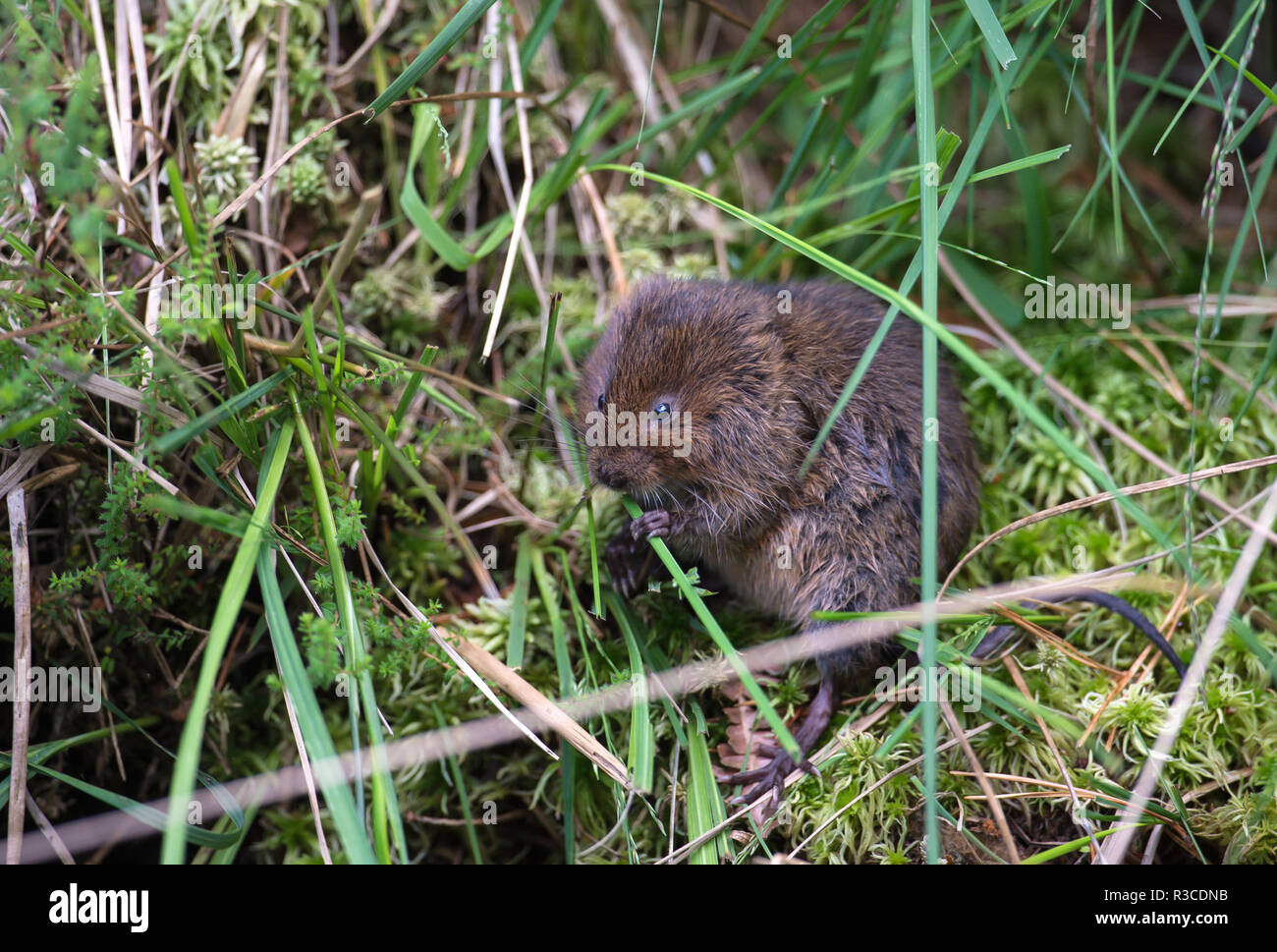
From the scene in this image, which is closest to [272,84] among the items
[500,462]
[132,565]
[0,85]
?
[0,85]

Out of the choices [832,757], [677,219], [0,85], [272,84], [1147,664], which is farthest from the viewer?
[677,219]

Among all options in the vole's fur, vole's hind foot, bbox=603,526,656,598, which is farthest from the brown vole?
vole's hind foot, bbox=603,526,656,598

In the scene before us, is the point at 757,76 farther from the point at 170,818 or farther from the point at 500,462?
the point at 170,818

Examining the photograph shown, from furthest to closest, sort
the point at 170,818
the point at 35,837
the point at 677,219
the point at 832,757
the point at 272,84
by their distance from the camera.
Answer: the point at 677,219, the point at 272,84, the point at 832,757, the point at 35,837, the point at 170,818

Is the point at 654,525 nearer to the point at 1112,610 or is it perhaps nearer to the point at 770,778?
the point at 770,778

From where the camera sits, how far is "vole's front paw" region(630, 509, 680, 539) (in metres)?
3.08

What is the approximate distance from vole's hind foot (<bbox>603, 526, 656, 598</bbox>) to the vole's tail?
3.90 ft

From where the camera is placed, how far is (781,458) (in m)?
3.14

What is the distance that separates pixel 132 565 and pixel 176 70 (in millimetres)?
1949

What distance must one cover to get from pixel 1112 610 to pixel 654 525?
5.34ft

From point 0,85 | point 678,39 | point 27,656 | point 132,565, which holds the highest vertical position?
point 678,39

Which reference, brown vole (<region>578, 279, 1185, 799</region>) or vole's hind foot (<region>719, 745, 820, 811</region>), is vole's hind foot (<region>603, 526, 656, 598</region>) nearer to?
brown vole (<region>578, 279, 1185, 799</region>)

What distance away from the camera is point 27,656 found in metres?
2.62

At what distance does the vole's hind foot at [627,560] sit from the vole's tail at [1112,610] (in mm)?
1189
